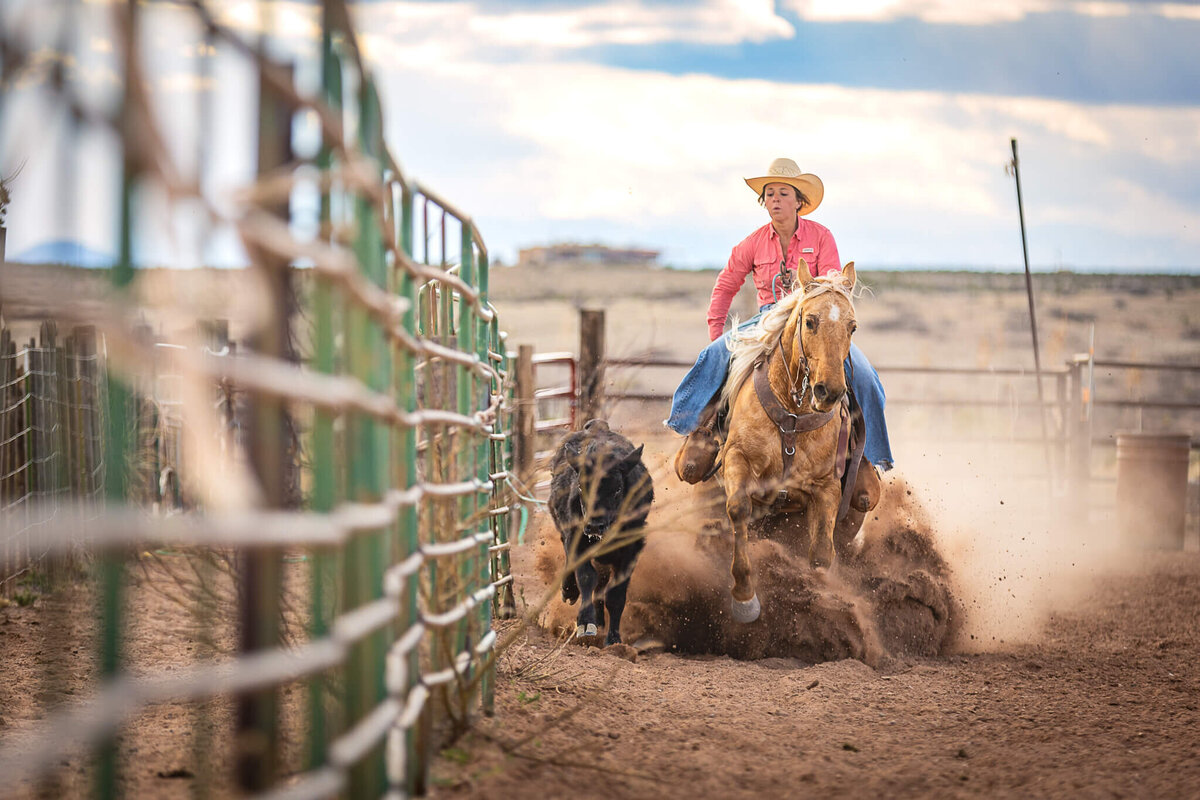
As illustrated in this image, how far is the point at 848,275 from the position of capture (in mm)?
5949

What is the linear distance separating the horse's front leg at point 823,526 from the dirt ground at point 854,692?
136mm

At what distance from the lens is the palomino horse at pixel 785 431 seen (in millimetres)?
5820

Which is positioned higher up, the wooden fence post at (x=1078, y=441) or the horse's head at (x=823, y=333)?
the horse's head at (x=823, y=333)

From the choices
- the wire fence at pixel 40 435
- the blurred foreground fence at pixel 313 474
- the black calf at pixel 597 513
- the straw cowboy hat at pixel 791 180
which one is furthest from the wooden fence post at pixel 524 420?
the blurred foreground fence at pixel 313 474

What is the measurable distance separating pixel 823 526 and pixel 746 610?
29.0 inches

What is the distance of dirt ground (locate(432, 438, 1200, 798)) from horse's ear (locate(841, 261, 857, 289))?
63.9 inches

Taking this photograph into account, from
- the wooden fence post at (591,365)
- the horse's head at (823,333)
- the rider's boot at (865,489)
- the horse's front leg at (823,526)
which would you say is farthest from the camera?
A: the wooden fence post at (591,365)

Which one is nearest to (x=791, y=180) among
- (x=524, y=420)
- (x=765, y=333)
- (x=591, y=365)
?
(x=765, y=333)

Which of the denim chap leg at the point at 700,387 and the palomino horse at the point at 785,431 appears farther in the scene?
the denim chap leg at the point at 700,387

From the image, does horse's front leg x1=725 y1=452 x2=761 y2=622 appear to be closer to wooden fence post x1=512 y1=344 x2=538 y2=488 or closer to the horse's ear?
the horse's ear

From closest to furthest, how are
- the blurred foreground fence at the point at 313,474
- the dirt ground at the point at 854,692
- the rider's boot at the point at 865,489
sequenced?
the blurred foreground fence at the point at 313,474 → the dirt ground at the point at 854,692 → the rider's boot at the point at 865,489

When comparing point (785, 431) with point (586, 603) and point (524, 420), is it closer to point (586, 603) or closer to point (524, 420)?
point (586, 603)

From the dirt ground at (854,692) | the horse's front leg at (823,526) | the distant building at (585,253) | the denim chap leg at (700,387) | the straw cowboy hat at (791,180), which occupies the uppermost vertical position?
the distant building at (585,253)

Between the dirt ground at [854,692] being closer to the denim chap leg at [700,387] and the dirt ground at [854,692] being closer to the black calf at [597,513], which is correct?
the black calf at [597,513]
